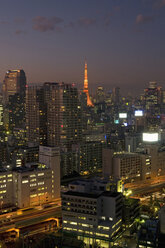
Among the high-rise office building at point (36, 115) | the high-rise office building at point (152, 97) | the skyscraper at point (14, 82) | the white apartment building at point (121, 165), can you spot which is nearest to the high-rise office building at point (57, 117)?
the high-rise office building at point (36, 115)

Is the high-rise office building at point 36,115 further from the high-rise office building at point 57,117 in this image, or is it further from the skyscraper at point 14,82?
the skyscraper at point 14,82

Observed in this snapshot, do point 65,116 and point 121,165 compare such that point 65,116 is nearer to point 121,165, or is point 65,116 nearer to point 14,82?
point 121,165

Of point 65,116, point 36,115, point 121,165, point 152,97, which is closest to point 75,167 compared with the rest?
point 121,165

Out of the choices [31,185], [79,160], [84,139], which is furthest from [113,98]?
[31,185]

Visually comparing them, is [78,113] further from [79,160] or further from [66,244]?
[66,244]

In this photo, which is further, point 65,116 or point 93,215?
point 65,116

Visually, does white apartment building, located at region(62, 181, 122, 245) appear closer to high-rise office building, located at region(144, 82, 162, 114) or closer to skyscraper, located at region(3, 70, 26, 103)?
skyscraper, located at region(3, 70, 26, 103)

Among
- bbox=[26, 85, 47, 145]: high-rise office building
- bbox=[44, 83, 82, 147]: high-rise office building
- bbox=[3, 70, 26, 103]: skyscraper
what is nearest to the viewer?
bbox=[44, 83, 82, 147]: high-rise office building

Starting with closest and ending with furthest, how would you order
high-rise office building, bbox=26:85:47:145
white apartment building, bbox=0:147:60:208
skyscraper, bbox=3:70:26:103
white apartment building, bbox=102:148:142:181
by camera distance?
1. white apartment building, bbox=0:147:60:208
2. white apartment building, bbox=102:148:142:181
3. high-rise office building, bbox=26:85:47:145
4. skyscraper, bbox=3:70:26:103

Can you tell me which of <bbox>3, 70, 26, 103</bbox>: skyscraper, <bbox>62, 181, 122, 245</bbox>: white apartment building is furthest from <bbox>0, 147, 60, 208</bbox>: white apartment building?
<bbox>3, 70, 26, 103</bbox>: skyscraper

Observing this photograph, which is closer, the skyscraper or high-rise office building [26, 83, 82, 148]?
high-rise office building [26, 83, 82, 148]

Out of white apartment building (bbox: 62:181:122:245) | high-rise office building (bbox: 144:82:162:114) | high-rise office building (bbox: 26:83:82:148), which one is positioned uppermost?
high-rise office building (bbox: 144:82:162:114)
